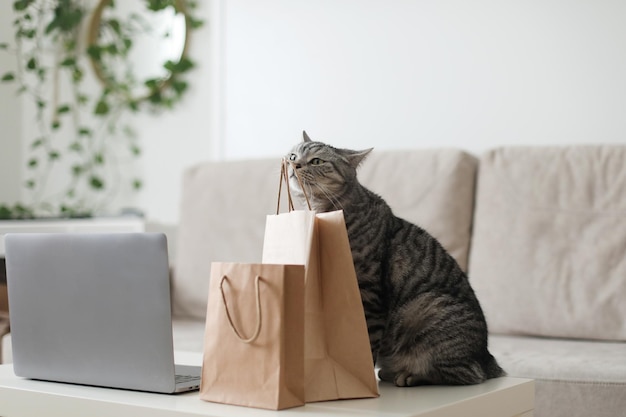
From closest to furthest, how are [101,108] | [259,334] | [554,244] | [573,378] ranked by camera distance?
[259,334] → [573,378] → [554,244] → [101,108]

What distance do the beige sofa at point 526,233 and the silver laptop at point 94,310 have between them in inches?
34.9

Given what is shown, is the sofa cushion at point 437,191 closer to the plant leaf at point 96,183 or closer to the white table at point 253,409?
the white table at point 253,409

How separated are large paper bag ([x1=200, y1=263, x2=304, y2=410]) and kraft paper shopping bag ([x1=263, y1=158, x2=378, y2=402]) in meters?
0.05

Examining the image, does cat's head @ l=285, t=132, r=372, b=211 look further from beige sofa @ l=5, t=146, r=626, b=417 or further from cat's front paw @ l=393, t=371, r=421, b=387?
beige sofa @ l=5, t=146, r=626, b=417

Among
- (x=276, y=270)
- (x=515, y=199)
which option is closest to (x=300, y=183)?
(x=276, y=270)

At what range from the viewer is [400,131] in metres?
2.87

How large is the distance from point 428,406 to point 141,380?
1.42 feet

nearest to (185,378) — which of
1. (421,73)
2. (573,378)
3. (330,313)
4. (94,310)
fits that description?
(94,310)

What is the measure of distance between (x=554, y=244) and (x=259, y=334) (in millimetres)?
1442

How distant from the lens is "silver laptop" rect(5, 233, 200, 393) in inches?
45.8

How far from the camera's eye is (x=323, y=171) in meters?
1.32

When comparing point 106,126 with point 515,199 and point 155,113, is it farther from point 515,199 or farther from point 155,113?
point 515,199

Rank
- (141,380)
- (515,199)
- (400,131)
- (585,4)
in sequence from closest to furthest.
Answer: (141,380), (515,199), (585,4), (400,131)

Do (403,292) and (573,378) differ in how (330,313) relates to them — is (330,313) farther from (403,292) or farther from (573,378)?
(573,378)
